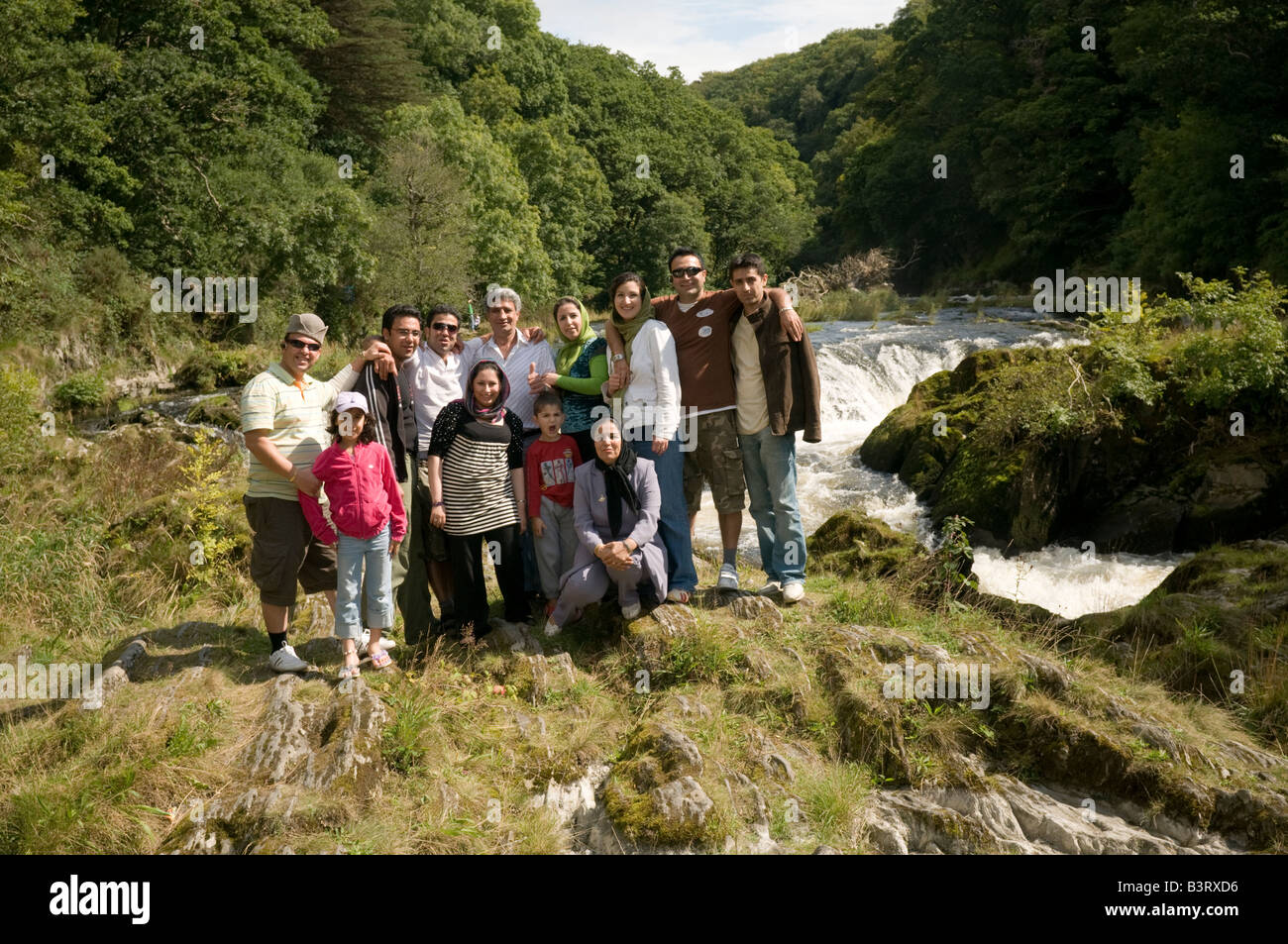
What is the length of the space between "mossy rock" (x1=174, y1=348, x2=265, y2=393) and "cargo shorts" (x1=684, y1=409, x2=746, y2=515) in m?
17.6

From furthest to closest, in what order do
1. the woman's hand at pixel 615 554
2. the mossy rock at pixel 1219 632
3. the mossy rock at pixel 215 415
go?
the mossy rock at pixel 215 415 < the mossy rock at pixel 1219 632 < the woman's hand at pixel 615 554

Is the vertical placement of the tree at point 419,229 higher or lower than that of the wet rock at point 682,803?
higher

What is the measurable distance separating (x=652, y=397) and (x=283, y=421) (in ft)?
6.80

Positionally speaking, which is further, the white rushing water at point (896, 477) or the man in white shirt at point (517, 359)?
the white rushing water at point (896, 477)

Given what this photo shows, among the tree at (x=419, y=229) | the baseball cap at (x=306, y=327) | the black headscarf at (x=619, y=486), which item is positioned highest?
the tree at (x=419, y=229)

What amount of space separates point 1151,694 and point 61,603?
7607 millimetres

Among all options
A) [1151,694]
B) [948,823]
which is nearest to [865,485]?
[1151,694]

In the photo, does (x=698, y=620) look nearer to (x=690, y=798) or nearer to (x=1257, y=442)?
(x=690, y=798)

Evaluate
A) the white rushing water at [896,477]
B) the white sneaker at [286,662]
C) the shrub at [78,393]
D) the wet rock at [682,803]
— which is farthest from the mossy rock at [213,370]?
the wet rock at [682,803]

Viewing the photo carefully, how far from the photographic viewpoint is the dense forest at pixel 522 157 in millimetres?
19641

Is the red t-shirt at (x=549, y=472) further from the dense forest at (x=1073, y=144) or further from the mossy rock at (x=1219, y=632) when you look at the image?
the dense forest at (x=1073, y=144)

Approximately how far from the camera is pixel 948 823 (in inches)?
156

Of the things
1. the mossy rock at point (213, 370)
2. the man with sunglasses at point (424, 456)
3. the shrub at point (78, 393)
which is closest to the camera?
the man with sunglasses at point (424, 456)

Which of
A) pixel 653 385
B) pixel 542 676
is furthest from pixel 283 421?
pixel 653 385
